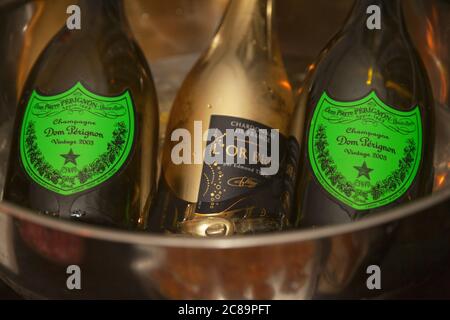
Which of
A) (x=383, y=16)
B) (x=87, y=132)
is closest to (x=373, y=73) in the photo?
(x=383, y=16)

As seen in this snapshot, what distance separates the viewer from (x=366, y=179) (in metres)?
0.57

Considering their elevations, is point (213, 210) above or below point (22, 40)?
below

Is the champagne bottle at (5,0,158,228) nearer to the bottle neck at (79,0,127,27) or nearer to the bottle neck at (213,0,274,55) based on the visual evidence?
the bottle neck at (79,0,127,27)

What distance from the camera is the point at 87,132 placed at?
608 mm

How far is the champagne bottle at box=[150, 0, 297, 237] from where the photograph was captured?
61cm

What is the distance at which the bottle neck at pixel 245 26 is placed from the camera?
729 millimetres

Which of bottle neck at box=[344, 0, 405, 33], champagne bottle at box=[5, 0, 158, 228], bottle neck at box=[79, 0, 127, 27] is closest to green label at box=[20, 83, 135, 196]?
champagne bottle at box=[5, 0, 158, 228]

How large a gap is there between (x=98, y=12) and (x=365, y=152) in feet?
1.10

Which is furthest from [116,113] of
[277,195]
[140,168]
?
[277,195]

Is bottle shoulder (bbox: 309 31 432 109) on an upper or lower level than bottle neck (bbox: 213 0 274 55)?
lower

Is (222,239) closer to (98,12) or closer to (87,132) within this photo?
(87,132)

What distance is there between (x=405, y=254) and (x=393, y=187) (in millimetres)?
122

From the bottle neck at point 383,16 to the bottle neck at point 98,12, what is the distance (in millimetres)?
260
